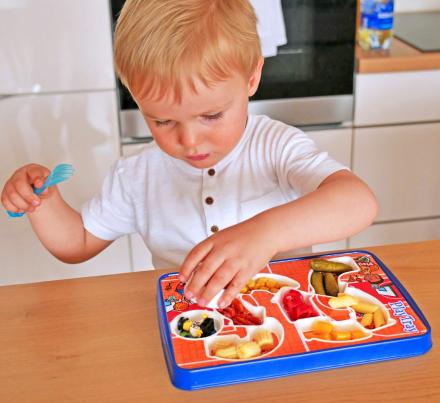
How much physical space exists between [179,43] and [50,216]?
0.35 m

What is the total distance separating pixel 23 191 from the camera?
83 centimetres

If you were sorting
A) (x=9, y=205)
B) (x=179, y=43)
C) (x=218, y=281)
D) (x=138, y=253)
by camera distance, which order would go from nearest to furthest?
(x=218, y=281) < (x=179, y=43) < (x=9, y=205) < (x=138, y=253)

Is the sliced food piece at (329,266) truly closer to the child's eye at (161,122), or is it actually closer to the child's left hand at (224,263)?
the child's left hand at (224,263)

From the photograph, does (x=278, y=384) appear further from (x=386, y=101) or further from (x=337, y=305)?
(x=386, y=101)

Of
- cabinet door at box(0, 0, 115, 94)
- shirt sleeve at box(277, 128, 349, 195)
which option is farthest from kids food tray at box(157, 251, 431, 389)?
cabinet door at box(0, 0, 115, 94)

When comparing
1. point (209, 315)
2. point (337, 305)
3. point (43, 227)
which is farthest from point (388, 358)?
point (43, 227)

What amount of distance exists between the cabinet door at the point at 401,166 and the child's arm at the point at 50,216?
1.02m

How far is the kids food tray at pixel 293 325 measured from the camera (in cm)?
60

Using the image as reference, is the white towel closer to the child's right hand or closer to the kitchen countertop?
the kitchen countertop

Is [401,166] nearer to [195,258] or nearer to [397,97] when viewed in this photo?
[397,97]

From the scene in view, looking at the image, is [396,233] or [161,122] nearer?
[161,122]

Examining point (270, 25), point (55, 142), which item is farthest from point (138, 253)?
point (270, 25)

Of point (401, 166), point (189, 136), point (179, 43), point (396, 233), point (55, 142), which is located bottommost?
point (396, 233)

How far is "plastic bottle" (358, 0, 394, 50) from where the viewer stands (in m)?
1.73
